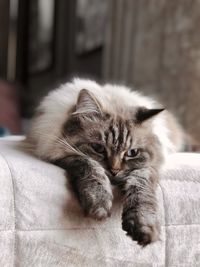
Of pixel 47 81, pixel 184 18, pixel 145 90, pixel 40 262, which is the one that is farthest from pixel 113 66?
pixel 40 262

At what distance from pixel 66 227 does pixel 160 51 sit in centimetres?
198

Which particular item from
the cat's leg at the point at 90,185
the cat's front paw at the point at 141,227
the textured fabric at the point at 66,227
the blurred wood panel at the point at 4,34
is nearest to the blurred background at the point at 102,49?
the blurred wood panel at the point at 4,34

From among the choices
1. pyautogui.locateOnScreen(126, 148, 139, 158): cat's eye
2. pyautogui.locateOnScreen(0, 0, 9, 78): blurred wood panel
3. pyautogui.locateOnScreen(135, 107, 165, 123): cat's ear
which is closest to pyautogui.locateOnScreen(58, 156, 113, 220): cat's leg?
pyautogui.locateOnScreen(126, 148, 139, 158): cat's eye

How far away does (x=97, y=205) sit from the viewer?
3.78 feet

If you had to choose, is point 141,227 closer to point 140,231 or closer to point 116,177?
point 140,231

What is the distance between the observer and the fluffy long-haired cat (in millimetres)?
1171

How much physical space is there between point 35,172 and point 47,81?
3.61 m

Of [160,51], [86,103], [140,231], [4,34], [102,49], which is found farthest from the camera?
[4,34]

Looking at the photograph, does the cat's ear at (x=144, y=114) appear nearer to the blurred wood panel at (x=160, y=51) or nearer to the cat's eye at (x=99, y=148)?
the cat's eye at (x=99, y=148)

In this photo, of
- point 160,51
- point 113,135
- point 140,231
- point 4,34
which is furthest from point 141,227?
point 4,34

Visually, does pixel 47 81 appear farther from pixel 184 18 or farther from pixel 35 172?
pixel 35 172

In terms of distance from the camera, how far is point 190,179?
4.49 ft

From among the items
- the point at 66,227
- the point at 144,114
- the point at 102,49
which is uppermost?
the point at 144,114

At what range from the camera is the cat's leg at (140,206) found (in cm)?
113
